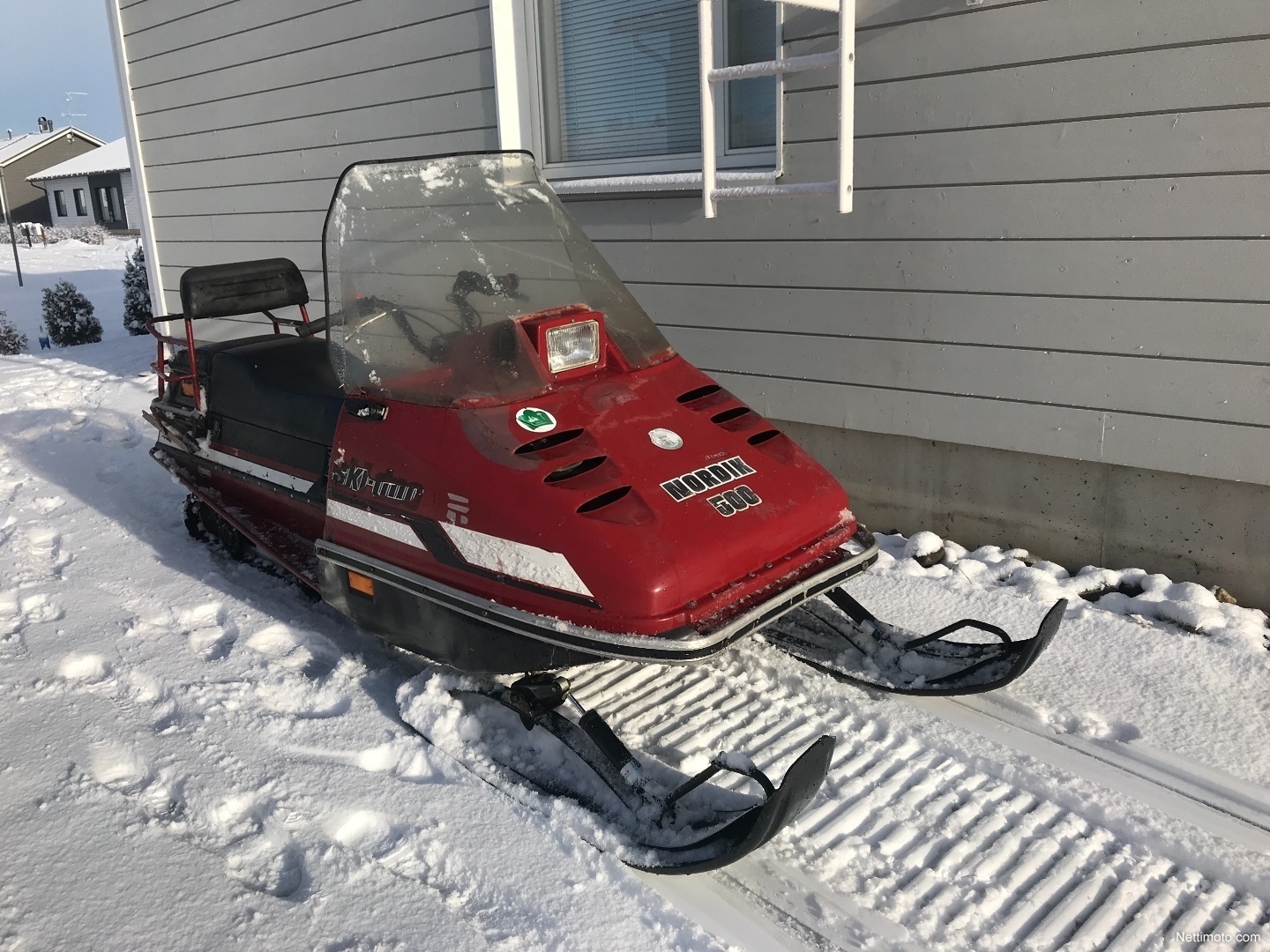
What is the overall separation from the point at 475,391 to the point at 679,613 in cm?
87

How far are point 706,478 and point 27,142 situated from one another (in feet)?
153

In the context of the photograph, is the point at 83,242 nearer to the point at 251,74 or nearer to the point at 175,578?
A: the point at 251,74

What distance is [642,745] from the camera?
2617 millimetres

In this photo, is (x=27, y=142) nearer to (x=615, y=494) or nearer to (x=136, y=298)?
(x=136, y=298)

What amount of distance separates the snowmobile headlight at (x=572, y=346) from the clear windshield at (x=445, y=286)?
0.23ft

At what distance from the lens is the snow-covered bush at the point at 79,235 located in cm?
2784

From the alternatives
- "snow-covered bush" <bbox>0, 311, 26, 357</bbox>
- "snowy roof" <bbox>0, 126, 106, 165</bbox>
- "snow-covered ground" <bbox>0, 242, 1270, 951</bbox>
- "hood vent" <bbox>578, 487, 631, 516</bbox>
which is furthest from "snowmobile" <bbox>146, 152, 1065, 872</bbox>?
"snowy roof" <bbox>0, 126, 106, 165</bbox>

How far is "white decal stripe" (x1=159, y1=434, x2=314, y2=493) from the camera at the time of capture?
3.20 meters

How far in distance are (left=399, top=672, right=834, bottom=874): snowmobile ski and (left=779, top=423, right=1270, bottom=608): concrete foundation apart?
1.89 m

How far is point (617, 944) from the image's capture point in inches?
77.5

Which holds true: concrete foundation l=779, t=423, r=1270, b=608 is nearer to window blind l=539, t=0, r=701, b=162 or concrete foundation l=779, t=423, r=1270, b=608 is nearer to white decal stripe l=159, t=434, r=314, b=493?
window blind l=539, t=0, r=701, b=162

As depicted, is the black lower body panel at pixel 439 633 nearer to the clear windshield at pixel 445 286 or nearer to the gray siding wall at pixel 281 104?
the clear windshield at pixel 445 286

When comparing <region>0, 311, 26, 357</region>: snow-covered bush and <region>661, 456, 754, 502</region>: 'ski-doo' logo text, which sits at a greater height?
<region>661, 456, 754, 502</region>: 'ski-doo' logo text

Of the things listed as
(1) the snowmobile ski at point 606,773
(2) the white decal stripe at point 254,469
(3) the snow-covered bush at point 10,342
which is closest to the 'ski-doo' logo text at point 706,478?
(1) the snowmobile ski at point 606,773
